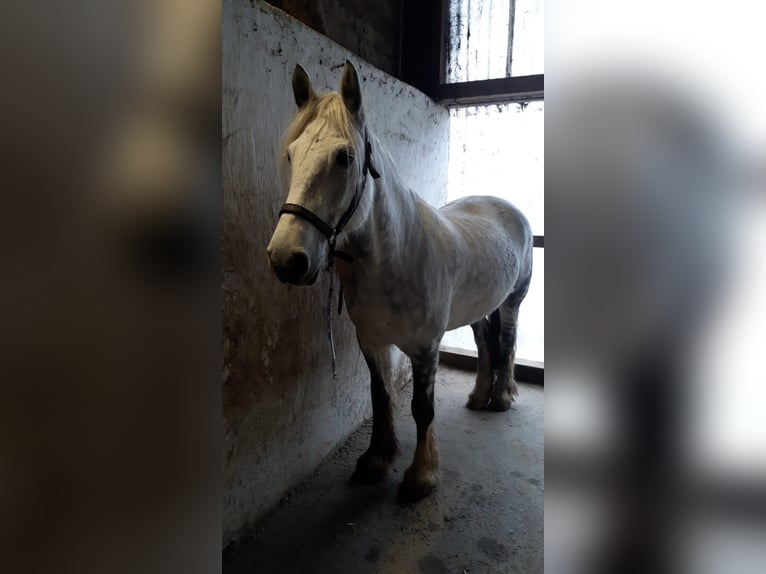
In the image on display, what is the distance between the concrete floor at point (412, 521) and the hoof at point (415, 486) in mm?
26

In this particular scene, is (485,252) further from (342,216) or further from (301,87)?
(301,87)

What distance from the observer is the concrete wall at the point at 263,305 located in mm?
1327

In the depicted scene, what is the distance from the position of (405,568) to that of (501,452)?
2.80ft

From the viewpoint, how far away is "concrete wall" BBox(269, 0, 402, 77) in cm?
215

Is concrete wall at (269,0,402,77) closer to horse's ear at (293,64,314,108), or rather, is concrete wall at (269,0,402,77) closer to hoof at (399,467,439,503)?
horse's ear at (293,64,314,108)

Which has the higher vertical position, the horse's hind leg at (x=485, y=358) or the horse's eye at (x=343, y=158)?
the horse's eye at (x=343, y=158)

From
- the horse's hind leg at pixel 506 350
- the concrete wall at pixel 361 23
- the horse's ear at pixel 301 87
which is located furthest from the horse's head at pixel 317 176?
the horse's hind leg at pixel 506 350

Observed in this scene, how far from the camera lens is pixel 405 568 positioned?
1338 mm

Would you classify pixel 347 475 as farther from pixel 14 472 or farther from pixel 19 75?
pixel 19 75

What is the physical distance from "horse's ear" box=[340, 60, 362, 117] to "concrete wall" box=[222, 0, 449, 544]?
12.1 inches

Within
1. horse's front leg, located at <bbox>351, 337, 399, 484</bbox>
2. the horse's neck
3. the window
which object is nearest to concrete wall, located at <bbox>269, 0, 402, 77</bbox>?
the window

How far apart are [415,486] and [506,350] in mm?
1105

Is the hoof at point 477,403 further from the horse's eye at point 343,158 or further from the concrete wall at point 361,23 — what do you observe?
the concrete wall at point 361,23

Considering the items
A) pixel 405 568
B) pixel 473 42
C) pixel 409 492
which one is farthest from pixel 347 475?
pixel 473 42
